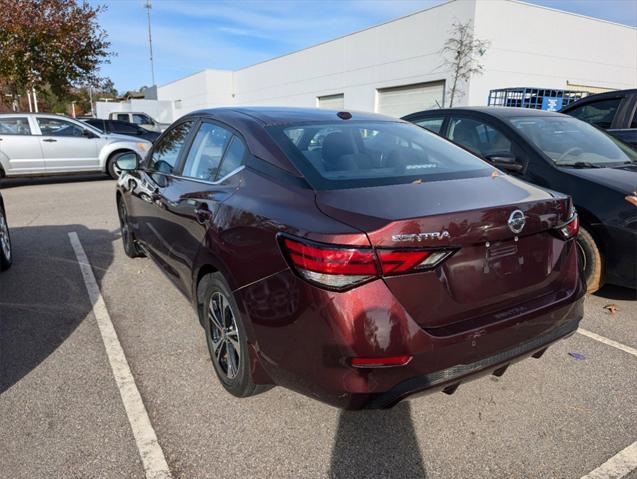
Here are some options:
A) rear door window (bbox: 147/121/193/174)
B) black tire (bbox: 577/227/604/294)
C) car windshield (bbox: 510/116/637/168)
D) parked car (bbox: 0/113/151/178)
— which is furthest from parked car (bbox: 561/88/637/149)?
parked car (bbox: 0/113/151/178)

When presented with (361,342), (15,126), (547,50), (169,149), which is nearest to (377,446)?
(361,342)

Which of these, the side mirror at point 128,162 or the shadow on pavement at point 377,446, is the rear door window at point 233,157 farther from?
the side mirror at point 128,162

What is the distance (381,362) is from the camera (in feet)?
6.37

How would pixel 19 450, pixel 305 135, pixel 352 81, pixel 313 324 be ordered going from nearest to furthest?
pixel 313 324 → pixel 19 450 → pixel 305 135 → pixel 352 81

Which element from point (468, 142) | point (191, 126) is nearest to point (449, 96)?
point (468, 142)

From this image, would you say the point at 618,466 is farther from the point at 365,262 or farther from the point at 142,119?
the point at 142,119

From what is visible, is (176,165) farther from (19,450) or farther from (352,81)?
(352,81)

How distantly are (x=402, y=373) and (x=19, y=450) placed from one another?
1895 millimetres

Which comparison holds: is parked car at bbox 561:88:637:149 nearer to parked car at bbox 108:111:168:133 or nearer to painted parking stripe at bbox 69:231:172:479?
painted parking stripe at bbox 69:231:172:479

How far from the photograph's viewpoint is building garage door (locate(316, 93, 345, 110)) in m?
27.7

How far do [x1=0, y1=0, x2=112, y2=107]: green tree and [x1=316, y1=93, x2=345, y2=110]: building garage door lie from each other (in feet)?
42.1

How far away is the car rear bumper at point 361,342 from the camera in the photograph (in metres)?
1.91

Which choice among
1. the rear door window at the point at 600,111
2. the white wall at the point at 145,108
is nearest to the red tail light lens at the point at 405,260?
the rear door window at the point at 600,111

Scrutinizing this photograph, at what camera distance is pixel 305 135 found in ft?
9.05
